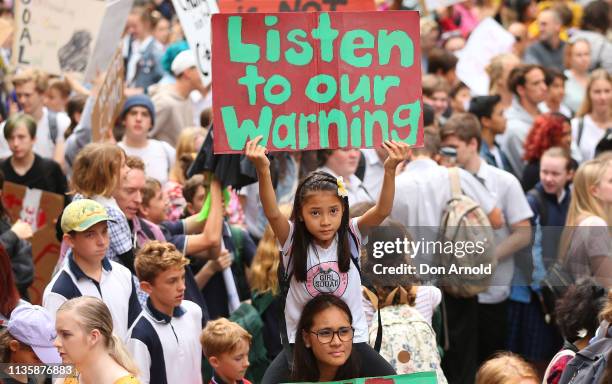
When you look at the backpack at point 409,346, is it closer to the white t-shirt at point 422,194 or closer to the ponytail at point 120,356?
the white t-shirt at point 422,194

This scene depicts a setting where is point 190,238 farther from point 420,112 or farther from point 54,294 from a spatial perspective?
point 420,112

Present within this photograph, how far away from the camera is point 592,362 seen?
6418 mm

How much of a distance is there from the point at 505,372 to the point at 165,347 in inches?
71.3

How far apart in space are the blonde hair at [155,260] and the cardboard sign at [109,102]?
2.74 meters

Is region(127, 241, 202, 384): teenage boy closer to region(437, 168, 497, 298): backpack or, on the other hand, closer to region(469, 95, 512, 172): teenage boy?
region(437, 168, 497, 298): backpack

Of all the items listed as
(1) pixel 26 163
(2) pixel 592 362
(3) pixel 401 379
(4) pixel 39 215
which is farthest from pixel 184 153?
(2) pixel 592 362

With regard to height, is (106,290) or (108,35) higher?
(108,35)

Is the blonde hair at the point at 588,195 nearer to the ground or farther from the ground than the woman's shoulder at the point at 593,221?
farther from the ground

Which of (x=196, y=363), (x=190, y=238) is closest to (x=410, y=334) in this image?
(x=196, y=363)

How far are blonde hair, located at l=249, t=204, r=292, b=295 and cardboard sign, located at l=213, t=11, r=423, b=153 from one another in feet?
5.40

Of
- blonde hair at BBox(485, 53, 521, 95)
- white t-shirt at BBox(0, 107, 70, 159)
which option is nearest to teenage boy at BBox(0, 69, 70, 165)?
white t-shirt at BBox(0, 107, 70, 159)

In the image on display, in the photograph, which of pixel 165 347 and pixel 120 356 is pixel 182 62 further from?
pixel 120 356

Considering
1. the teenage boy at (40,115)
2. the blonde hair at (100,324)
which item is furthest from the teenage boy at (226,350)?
the teenage boy at (40,115)

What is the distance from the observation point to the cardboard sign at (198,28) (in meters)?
10.1
